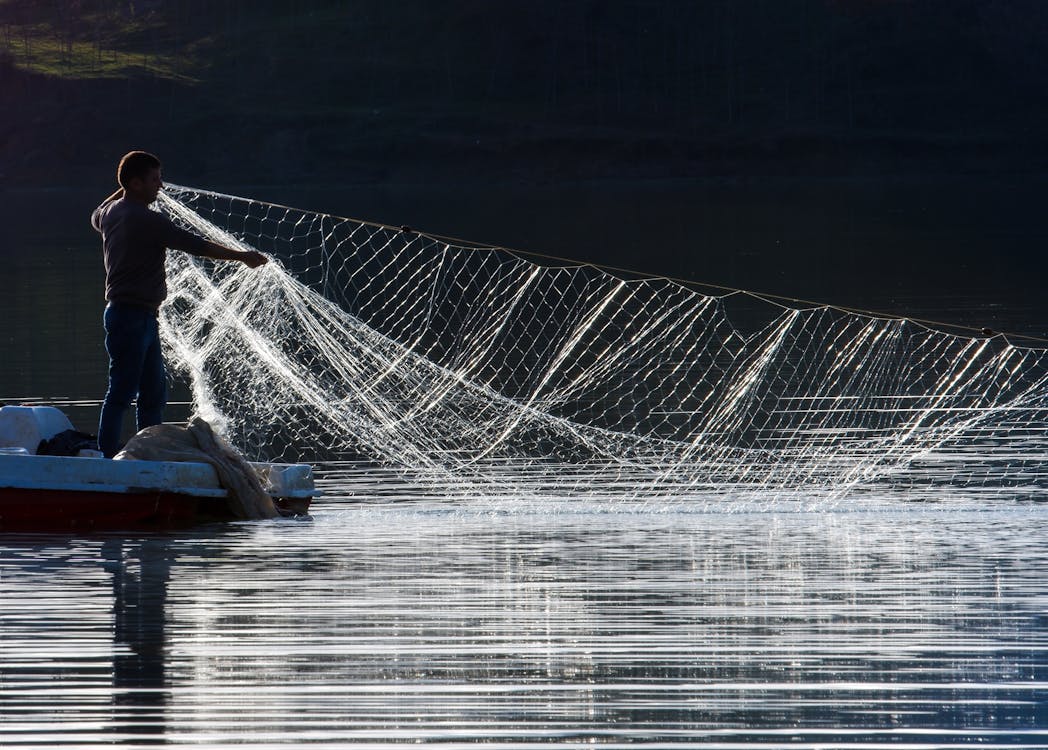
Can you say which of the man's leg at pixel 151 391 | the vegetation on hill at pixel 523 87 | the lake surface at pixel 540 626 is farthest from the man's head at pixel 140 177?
the vegetation on hill at pixel 523 87

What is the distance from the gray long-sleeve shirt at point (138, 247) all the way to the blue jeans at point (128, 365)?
0.34 feet

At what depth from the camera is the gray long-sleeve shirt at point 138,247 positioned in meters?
12.1

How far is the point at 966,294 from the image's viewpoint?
1193 inches

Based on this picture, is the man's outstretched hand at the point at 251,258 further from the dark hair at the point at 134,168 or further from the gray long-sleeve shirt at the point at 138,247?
the dark hair at the point at 134,168

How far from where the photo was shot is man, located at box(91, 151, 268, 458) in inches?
478

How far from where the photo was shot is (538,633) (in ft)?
28.5

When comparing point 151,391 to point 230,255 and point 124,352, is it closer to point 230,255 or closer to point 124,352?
point 124,352

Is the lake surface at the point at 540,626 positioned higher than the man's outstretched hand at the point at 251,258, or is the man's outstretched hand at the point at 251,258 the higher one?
the man's outstretched hand at the point at 251,258

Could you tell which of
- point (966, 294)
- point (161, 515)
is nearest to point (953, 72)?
point (966, 294)

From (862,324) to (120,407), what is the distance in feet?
51.9

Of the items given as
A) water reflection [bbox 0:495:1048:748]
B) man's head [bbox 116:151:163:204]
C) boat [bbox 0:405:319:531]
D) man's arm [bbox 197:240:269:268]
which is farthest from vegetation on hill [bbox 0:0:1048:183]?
water reflection [bbox 0:495:1048:748]

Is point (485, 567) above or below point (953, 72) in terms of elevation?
below

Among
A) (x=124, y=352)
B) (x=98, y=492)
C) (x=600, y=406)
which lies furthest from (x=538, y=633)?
(x=600, y=406)

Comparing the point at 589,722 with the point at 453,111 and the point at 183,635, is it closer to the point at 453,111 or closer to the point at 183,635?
the point at 183,635
